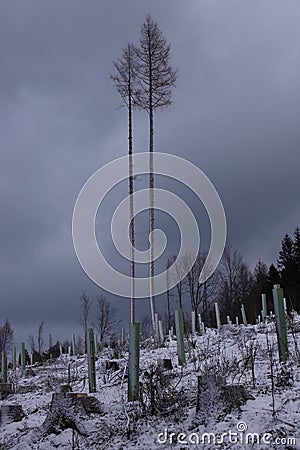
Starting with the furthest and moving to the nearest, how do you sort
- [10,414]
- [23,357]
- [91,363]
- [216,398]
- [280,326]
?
[23,357] < [91,363] < [280,326] < [10,414] < [216,398]

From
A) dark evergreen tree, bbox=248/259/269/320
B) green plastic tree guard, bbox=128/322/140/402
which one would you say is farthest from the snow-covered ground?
dark evergreen tree, bbox=248/259/269/320

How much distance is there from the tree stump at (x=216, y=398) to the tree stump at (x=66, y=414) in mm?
1674

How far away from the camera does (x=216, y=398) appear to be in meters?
5.97

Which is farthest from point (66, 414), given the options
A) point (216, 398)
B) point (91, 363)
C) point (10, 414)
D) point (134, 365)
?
point (91, 363)

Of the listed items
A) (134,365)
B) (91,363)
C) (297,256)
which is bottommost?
(134,365)

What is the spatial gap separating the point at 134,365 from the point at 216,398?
185cm

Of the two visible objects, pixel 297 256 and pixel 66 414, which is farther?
pixel 297 256

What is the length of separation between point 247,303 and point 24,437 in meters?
33.2

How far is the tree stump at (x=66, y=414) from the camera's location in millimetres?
6692

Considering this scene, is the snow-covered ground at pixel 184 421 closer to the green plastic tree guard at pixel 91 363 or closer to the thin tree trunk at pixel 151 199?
the green plastic tree guard at pixel 91 363

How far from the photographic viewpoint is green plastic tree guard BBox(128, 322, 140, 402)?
734cm

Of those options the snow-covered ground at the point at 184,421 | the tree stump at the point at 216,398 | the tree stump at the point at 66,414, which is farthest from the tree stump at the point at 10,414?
the tree stump at the point at 216,398

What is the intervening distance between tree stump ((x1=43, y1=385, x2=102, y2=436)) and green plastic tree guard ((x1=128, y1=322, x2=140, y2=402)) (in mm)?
680

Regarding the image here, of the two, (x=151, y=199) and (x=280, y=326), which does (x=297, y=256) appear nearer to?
(x=151, y=199)
